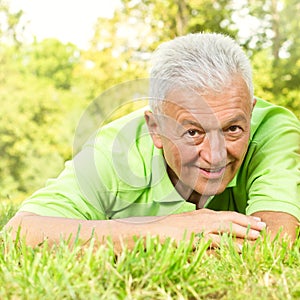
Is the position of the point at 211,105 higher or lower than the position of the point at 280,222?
higher

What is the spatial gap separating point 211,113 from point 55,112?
20.9 m

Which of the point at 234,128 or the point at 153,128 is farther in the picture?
the point at 153,128

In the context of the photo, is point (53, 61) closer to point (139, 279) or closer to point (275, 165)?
point (275, 165)

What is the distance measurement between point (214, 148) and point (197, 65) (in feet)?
1.32

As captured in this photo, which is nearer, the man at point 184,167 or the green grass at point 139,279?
the green grass at point 139,279

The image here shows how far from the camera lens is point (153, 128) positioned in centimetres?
328

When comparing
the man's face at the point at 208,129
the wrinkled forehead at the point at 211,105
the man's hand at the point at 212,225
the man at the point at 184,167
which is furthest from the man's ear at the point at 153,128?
the man's hand at the point at 212,225

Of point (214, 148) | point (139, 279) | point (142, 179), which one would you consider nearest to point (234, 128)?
point (214, 148)

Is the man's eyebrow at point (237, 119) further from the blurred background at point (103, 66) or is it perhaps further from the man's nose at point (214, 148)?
the blurred background at point (103, 66)

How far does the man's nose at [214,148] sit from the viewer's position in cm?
296

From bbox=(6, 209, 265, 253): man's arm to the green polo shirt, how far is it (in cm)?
18

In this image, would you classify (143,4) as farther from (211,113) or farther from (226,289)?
(226,289)

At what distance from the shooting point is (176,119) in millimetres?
3061

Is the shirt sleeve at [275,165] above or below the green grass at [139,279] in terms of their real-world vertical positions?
above
